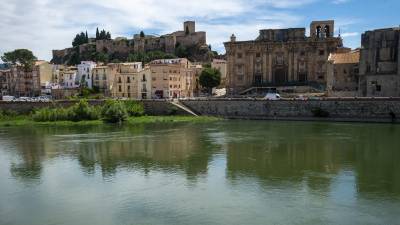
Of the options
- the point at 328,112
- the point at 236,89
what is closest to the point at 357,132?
the point at 328,112

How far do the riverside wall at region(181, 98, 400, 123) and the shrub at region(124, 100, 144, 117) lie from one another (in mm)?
4291

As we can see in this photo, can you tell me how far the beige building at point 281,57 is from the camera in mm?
55125

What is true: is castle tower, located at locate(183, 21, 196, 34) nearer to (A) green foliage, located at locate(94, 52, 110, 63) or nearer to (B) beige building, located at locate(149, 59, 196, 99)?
(A) green foliage, located at locate(94, 52, 110, 63)

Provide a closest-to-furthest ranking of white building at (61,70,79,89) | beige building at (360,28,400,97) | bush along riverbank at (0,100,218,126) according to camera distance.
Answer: bush along riverbank at (0,100,218,126) < beige building at (360,28,400,97) < white building at (61,70,79,89)

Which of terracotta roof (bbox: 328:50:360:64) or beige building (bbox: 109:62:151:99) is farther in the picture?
beige building (bbox: 109:62:151:99)

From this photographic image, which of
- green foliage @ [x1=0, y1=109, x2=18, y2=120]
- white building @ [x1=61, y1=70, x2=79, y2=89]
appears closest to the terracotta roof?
green foliage @ [x1=0, y1=109, x2=18, y2=120]

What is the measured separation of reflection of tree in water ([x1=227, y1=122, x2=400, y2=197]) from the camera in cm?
1878

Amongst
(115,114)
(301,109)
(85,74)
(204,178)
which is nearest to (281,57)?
(301,109)

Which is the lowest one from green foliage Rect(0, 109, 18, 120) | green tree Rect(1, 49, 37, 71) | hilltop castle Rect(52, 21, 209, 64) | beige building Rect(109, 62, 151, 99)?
green foliage Rect(0, 109, 18, 120)

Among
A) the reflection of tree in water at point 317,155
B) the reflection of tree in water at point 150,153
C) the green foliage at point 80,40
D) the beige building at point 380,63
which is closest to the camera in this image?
the reflection of tree in water at point 317,155

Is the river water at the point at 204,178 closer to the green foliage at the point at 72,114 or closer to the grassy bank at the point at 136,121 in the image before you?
the grassy bank at the point at 136,121

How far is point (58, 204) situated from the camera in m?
15.7

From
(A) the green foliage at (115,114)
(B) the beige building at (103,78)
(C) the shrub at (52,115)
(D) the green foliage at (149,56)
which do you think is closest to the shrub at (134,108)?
(A) the green foliage at (115,114)

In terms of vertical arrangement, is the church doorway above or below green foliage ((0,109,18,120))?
above
